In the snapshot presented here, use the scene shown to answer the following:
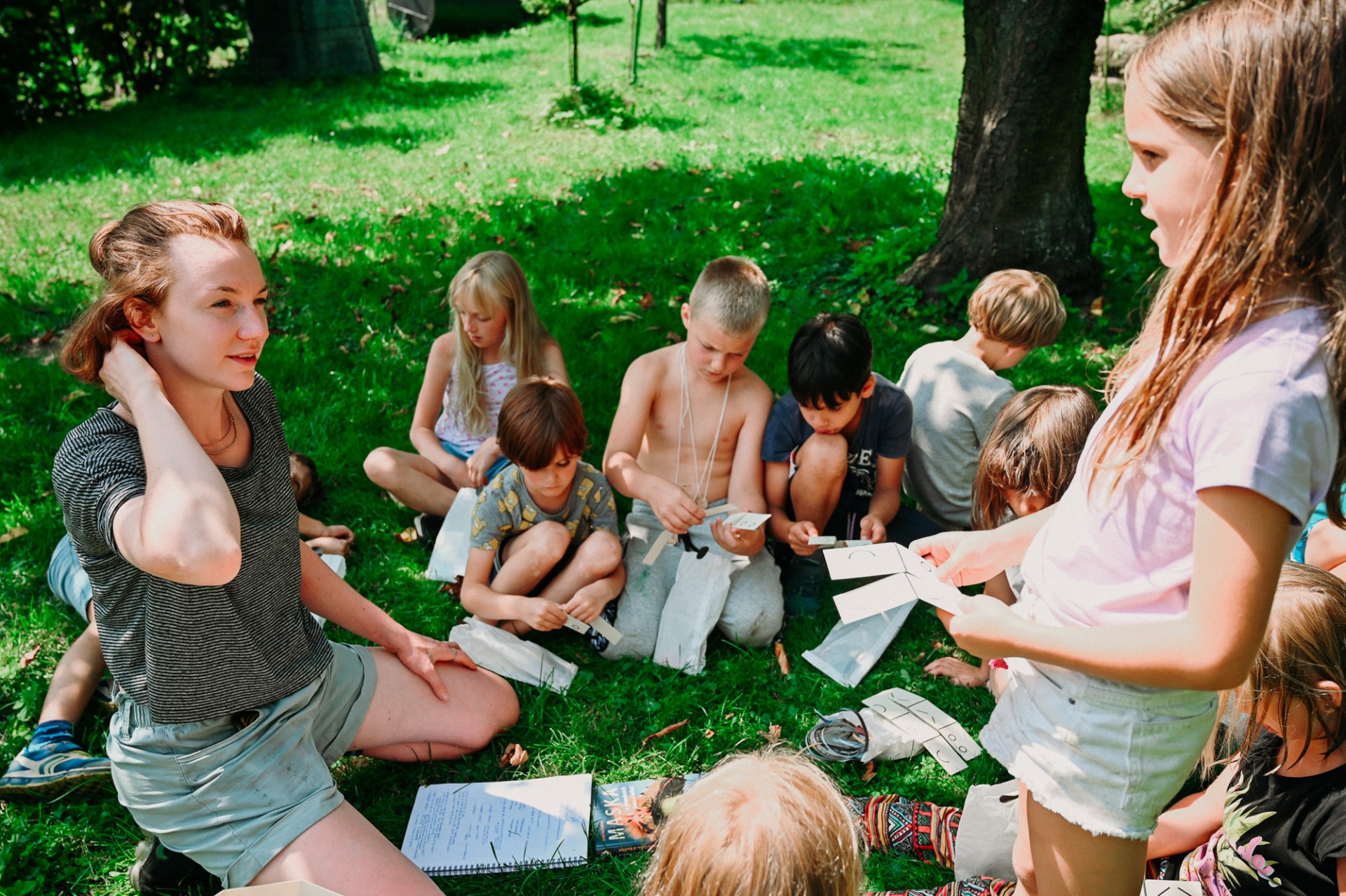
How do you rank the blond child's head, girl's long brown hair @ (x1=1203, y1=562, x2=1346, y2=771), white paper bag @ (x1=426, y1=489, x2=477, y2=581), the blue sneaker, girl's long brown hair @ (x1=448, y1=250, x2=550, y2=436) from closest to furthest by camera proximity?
the blond child's head
girl's long brown hair @ (x1=1203, y1=562, x2=1346, y2=771)
the blue sneaker
white paper bag @ (x1=426, y1=489, x2=477, y2=581)
girl's long brown hair @ (x1=448, y1=250, x2=550, y2=436)

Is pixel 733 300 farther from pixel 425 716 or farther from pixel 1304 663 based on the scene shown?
pixel 1304 663

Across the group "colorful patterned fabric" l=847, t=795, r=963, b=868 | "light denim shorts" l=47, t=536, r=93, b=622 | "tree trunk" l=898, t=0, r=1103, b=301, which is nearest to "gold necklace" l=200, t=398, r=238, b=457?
"light denim shorts" l=47, t=536, r=93, b=622

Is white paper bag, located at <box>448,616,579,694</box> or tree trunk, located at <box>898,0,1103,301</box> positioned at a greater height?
tree trunk, located at <box>898,0,1103,301</box>

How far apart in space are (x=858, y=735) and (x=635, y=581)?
1.06 m

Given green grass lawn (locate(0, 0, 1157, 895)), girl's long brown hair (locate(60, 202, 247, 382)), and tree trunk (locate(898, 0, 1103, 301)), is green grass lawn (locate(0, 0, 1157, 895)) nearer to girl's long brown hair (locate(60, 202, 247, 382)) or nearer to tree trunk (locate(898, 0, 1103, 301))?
tree trunk (locate(898, 0, 1103, 301))

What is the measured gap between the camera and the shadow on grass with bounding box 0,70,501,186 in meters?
8.53

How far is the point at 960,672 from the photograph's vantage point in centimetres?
304

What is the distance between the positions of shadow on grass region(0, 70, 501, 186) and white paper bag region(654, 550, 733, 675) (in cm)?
710

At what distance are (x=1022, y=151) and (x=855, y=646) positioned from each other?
3.46 meters

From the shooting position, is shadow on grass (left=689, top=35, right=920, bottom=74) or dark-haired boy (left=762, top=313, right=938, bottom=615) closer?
dark-haired boy (left=762, top=313, right=938, bottom=615)

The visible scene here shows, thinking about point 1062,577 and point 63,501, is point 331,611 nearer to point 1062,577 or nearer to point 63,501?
point 63,501

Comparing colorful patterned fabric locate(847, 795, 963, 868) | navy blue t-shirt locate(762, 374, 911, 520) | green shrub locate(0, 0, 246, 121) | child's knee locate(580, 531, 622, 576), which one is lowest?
colorful patterned fabric locate(847, 795, 963, 868)

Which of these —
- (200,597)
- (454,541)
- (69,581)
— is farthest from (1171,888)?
(69,581)

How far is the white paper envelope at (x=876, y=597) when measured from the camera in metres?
1.87
